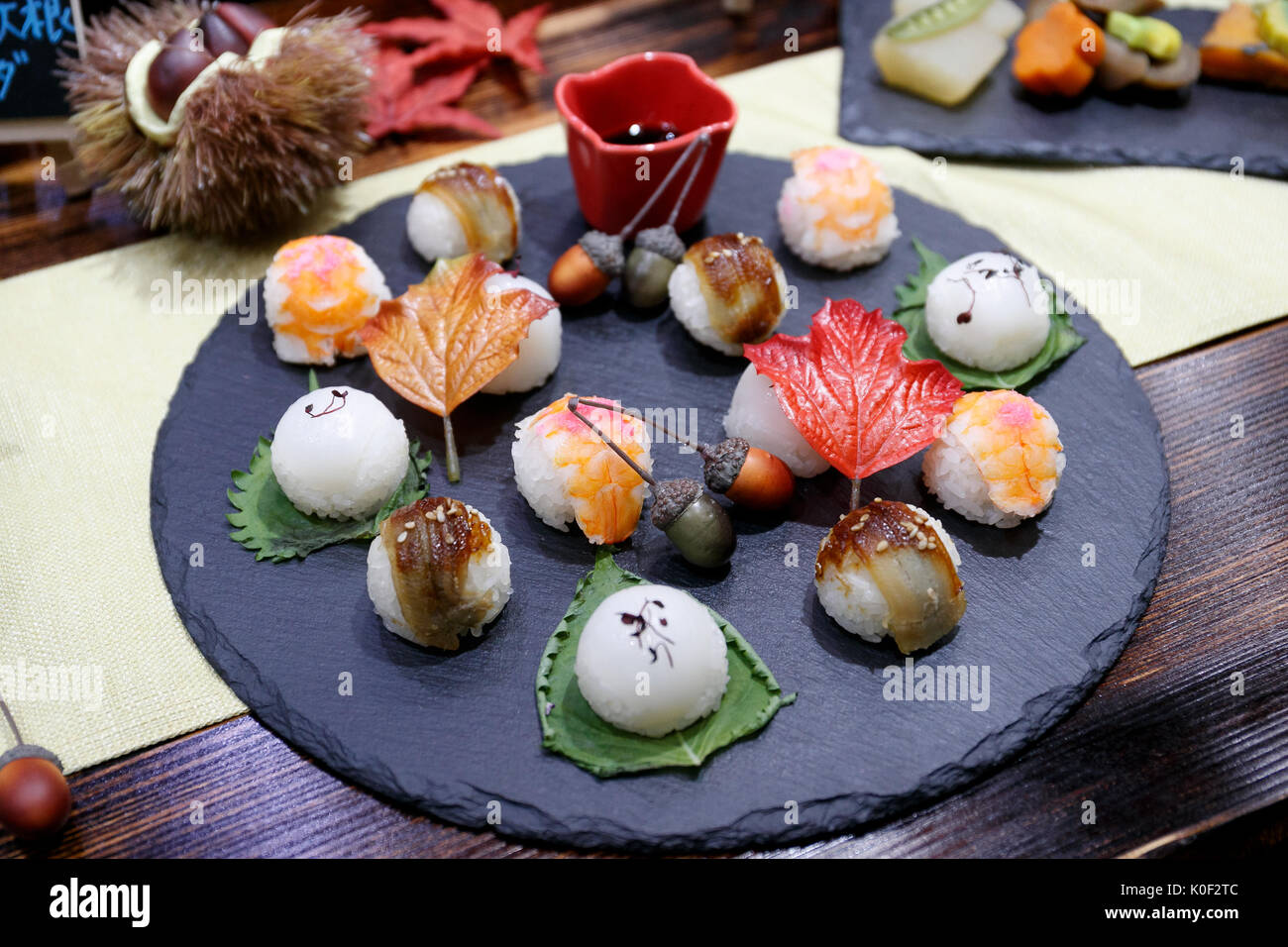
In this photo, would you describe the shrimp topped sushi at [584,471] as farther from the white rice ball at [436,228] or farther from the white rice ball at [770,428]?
the white rice ball at [436,228]

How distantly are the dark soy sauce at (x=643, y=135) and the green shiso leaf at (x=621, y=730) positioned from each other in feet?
4.48

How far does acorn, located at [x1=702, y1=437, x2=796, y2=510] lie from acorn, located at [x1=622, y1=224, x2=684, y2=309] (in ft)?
2.02

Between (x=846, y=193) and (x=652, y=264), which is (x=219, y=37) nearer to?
(x=652, y=264)

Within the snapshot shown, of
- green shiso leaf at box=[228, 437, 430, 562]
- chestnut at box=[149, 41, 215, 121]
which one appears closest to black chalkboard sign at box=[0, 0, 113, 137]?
chestnut at box=[149, 41, 215, 121]

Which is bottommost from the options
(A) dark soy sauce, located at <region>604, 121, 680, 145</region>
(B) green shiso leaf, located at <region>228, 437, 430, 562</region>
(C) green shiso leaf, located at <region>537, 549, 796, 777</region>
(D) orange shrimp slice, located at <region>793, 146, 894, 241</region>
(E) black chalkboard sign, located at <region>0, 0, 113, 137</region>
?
(C) green shiso leaf, located at <region>537, 549, 796, 777</region>

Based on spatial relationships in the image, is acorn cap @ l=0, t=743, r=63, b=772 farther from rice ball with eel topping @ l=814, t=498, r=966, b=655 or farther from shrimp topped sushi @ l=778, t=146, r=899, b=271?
shrimp topped sushi @ l=778, t=146, r=899, b=271

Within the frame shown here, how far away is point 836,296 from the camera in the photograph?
10.1ft

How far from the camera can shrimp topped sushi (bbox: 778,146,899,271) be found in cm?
301

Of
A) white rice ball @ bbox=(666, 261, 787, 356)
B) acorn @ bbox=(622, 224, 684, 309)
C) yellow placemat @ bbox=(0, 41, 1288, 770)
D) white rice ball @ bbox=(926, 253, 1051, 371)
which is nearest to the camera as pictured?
yellow placemat @ bbox=(0, 41, 1288, 770)

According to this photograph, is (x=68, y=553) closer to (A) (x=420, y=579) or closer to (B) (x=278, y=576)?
(B) (x=278, y=576)

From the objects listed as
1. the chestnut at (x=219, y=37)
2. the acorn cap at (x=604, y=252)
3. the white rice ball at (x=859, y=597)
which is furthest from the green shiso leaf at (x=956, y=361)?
the chestnut at (x=219, y=37)
